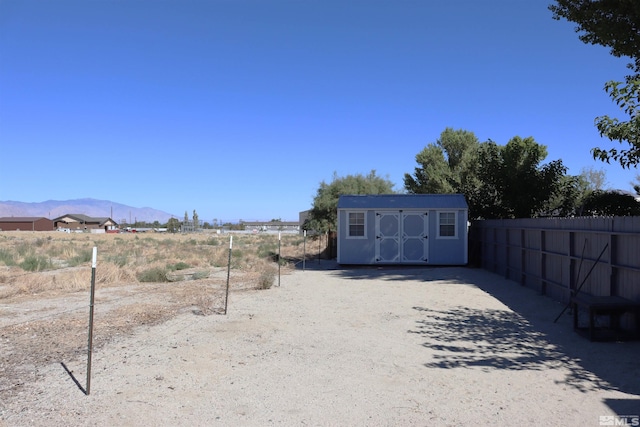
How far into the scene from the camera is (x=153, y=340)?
792cm

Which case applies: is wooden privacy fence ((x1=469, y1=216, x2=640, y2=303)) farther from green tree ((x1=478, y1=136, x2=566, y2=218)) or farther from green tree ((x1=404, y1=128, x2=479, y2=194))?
green tree ((x1=404, y1=128, x2=479, y2=194))

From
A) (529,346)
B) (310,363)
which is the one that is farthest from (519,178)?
(310,363)

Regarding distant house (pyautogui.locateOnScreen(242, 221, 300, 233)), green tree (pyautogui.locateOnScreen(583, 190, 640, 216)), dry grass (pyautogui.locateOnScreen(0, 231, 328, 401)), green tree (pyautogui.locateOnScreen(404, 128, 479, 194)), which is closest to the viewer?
dry grass (pyautogui.locateOnScreen(0, 231, 328, 401))

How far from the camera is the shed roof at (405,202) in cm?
2067

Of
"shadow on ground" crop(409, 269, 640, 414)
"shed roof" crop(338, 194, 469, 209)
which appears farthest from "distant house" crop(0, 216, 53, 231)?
"shadow on ground" crop(409, 269, 640, 414)

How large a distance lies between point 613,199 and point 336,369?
1715cm

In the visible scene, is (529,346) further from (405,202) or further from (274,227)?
(274,227)

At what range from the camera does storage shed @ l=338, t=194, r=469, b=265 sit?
20594 millimetres

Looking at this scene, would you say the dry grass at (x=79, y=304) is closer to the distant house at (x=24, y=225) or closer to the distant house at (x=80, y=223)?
the distant house at (x=24, y=225)

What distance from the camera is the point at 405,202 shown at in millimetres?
21016

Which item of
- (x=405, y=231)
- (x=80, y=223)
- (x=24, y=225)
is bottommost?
(x=405, y=231)

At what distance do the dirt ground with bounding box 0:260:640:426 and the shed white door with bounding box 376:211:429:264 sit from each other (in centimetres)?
888

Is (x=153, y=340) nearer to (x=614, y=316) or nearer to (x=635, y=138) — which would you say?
(x=614, y=316)

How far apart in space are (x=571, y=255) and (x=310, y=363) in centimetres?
696
